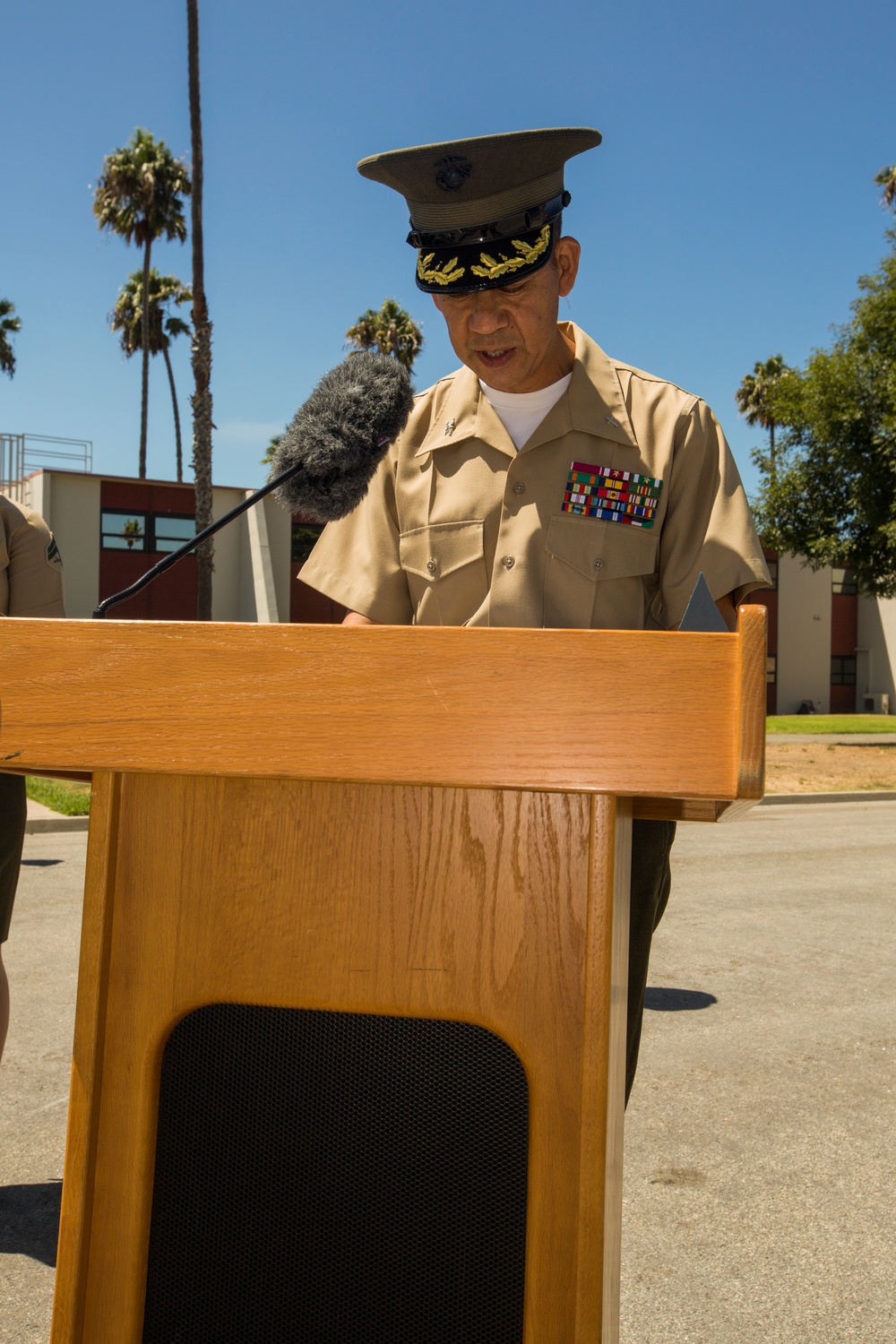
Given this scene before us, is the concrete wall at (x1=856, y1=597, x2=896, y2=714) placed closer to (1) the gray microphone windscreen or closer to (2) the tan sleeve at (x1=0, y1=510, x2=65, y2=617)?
(2) the tan sleeve at (x1=0, y1=510, x2=65, y2=617)

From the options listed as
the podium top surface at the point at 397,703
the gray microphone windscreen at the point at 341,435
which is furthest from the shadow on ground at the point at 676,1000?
the podium top surface at the point at 397,703

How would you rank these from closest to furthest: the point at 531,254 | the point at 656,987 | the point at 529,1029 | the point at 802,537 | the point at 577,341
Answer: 1. the point at 529,1029
2. the point at 531,254
3. the point at 577,341
4. the point at 656,987
5. the point at 802,537

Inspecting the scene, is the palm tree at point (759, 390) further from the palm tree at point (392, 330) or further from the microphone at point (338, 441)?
the microphone at point (338, 441)

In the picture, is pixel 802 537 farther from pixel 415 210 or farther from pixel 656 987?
pixel 415 210

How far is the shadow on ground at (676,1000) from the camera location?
466 centimetres

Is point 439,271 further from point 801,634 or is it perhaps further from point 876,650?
point 876,650

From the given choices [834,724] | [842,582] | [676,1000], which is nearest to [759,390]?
[842,582]

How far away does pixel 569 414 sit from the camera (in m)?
2.12

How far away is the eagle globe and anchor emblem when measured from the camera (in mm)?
1839

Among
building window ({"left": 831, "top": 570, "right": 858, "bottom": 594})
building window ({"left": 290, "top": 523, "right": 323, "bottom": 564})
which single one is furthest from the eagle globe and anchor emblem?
building window ({"left": 831, "top": 570, "right": 858, "bottom": 594})

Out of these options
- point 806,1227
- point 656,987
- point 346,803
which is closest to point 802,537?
point 656,987

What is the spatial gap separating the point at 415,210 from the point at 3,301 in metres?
41.9

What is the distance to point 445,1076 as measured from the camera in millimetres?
1188

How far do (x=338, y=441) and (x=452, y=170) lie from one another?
523 millimetres
